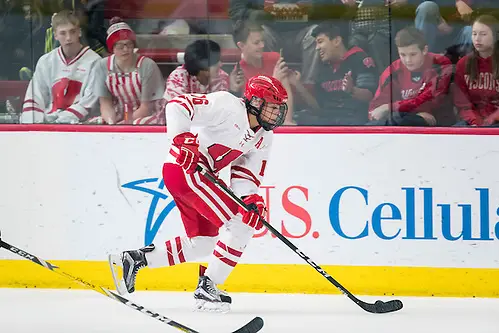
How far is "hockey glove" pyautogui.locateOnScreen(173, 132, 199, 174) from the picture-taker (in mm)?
3496

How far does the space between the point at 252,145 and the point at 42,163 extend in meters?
1.14

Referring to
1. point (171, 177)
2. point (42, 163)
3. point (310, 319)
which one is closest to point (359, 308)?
point (310, 319)

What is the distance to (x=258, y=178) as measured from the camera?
13.0ft

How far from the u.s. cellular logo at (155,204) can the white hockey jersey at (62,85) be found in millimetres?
485

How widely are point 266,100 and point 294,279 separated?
978 mm

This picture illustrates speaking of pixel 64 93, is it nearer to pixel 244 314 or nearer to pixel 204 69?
pixel 204 69

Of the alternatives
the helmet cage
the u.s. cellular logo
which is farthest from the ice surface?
the helmet cage

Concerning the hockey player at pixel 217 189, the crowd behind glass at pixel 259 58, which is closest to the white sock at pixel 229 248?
the hockey player at pixel 217 189

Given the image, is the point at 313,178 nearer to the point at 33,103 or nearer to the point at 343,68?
the point at 343,68

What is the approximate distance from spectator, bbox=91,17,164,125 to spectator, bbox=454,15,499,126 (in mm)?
1441

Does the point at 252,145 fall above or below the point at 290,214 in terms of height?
above

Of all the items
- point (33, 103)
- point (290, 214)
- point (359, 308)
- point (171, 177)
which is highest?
point (33, 103)

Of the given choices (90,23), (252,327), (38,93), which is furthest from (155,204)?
(252,327)

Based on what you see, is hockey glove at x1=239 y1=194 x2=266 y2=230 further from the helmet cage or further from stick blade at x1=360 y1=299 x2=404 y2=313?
stick blade at x1=360 y1=299 x2=404 y2=313
